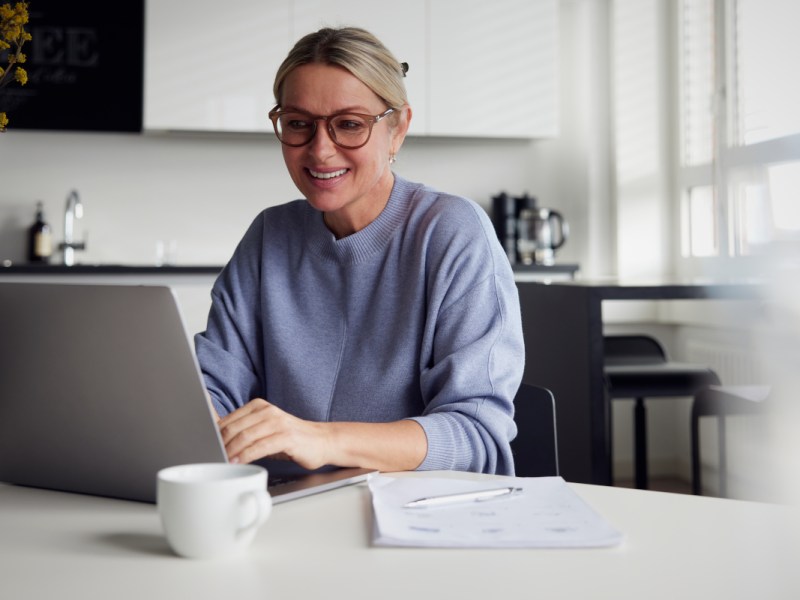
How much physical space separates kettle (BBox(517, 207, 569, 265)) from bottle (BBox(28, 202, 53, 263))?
1978 millimetres

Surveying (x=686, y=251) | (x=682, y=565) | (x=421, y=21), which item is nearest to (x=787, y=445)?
(x=686, y=251)

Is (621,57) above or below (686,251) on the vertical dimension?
above

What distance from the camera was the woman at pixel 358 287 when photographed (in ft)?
4.36

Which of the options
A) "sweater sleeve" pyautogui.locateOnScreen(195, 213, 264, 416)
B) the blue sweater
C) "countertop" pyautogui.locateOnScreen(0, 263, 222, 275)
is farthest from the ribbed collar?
"countertop" pyautogui.locateOnScreen(0, 263, 222, 275)

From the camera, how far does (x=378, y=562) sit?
0.74 m

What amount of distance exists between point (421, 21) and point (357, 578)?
3487mm

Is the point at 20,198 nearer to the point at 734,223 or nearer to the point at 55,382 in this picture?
the point at 734,223

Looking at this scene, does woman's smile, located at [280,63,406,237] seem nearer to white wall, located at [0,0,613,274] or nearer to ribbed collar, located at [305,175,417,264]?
ribbed collar, located at [305,175,417,264]

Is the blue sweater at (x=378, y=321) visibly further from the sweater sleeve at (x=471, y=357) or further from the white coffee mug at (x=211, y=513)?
the white coffee mug at (x=211, y=513)

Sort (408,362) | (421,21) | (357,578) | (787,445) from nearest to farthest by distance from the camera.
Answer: (357,578) < (408,362) < (787,445) < (421,21)

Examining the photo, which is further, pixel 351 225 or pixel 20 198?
pixel 20 198

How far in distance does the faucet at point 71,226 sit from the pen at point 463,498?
3.30 meters

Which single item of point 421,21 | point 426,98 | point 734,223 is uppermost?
point 421,21

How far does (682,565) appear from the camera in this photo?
2.41 ft
